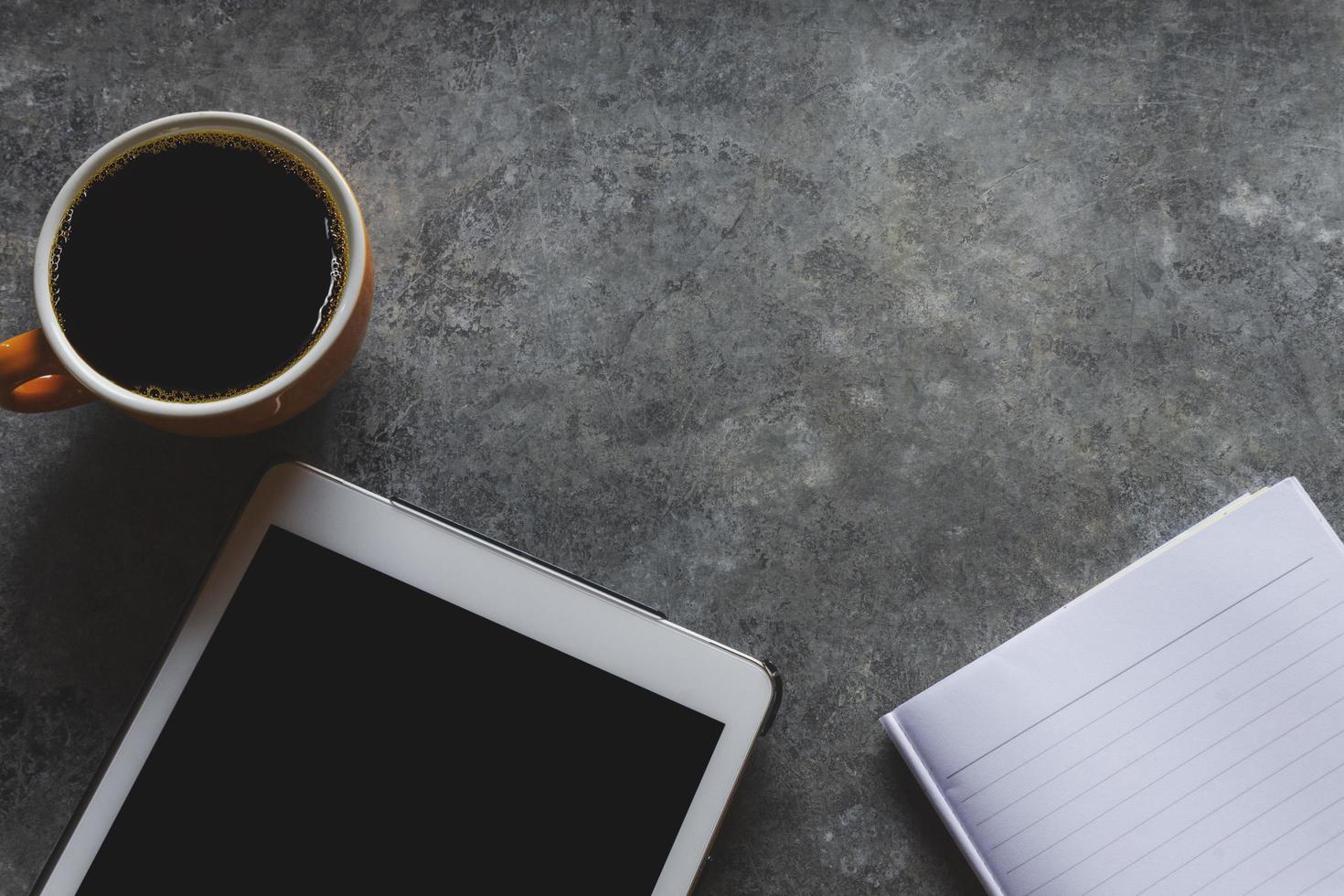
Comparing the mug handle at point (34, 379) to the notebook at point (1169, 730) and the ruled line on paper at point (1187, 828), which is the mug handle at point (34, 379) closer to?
the notebook at point (1169, 730)

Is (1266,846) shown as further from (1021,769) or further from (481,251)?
(481,251)

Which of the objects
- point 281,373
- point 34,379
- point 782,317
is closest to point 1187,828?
point 782,317

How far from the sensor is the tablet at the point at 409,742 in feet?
1.70

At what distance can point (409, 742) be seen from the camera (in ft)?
1.72

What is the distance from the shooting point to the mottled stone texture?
60 cm

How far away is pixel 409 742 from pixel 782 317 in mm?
349

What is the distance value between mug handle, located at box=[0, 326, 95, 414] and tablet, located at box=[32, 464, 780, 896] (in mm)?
117

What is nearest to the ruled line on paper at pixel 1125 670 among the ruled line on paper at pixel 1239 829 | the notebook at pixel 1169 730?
the notebook at pixel 1169 730

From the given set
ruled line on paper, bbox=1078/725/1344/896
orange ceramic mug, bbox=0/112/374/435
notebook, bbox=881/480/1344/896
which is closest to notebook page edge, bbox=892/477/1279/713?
notebook, bbox=881/480/1344/896

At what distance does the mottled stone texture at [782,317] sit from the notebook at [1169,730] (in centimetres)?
3

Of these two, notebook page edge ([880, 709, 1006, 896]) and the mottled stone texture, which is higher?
the mottled stone texture

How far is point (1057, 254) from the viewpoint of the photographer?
→ 63 cm

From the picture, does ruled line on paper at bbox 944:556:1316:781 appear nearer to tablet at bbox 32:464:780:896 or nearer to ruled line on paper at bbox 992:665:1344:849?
ruled line on paper at bbox 992:665:1344:849

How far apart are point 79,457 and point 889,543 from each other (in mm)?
528
